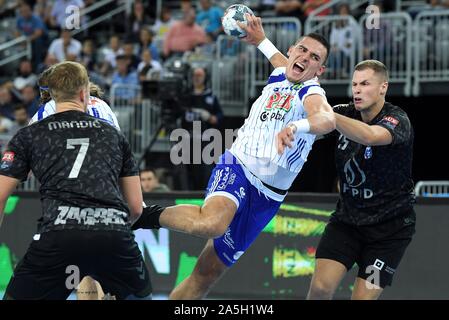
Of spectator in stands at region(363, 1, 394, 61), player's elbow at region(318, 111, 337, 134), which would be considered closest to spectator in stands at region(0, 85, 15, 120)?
spectator in stands at region(363, 1, 394, 61)

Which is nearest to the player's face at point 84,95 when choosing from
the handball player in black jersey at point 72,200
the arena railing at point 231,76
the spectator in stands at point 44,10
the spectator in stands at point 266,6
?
the handball player in black jersey at point 72,200

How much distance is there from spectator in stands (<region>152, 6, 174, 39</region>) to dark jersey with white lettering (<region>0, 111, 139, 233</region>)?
510 inches

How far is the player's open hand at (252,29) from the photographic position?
8195mm

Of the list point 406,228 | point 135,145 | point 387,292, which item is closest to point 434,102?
point 387,292

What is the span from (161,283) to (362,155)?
17.0 ft

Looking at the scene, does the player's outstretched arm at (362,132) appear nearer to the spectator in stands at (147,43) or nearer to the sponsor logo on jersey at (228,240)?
the sponsor logo on jersey at (228,240)

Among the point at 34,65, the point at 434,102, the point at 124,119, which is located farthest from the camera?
the point at 34,65

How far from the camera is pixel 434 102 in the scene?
46.5 ft

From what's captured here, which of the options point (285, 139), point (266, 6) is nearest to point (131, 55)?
point (266, 6)

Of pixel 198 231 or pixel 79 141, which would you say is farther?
pixel 198 231

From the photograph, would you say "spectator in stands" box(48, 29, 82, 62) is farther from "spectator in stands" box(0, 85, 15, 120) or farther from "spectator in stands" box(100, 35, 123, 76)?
"spectator in stands" box(0, 85, 15, 120)

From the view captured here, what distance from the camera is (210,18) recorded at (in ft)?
57.9

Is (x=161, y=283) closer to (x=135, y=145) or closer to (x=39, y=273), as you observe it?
(x=135, y=145)
